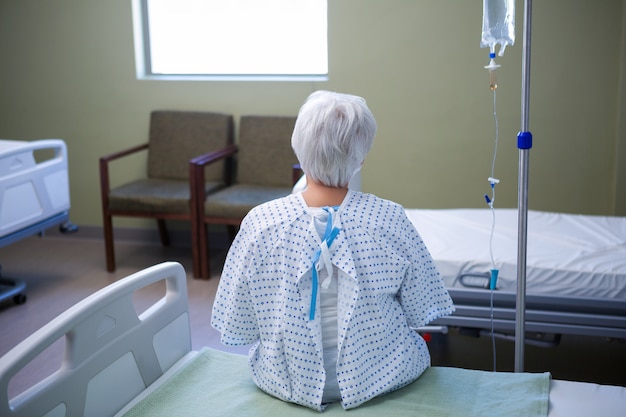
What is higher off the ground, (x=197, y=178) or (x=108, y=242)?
(x=197, y=178)

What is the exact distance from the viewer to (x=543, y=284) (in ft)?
9.55

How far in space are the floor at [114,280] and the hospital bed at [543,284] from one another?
1.39 ft

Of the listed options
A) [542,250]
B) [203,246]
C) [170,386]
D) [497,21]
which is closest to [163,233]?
[203,246]

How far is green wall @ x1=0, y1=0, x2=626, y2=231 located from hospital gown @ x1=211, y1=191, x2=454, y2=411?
269cm

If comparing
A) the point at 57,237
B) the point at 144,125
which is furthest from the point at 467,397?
the point at 57,237

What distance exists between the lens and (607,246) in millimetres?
3148

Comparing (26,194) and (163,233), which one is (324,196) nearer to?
(26,194)

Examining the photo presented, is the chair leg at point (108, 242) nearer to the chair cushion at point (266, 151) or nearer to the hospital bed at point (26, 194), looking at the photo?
the hospital bed at point (26, 194)

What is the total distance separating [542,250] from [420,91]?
180 centimetres

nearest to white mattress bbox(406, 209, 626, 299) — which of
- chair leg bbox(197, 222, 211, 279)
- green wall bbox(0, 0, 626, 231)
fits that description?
green wall bbox(0, 0, 626, 231)

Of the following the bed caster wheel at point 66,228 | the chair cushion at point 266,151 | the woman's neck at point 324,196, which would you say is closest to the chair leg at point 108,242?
the bed caster wheel at point 66,228

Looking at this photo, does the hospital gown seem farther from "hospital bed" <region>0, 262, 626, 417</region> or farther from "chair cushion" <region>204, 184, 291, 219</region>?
"chair cushion" <region>204, 184, 291, 219</region>

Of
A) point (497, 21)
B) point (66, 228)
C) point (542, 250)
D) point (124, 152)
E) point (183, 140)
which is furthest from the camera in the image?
point (183, 140)

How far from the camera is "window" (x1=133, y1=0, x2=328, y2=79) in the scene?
499cm
